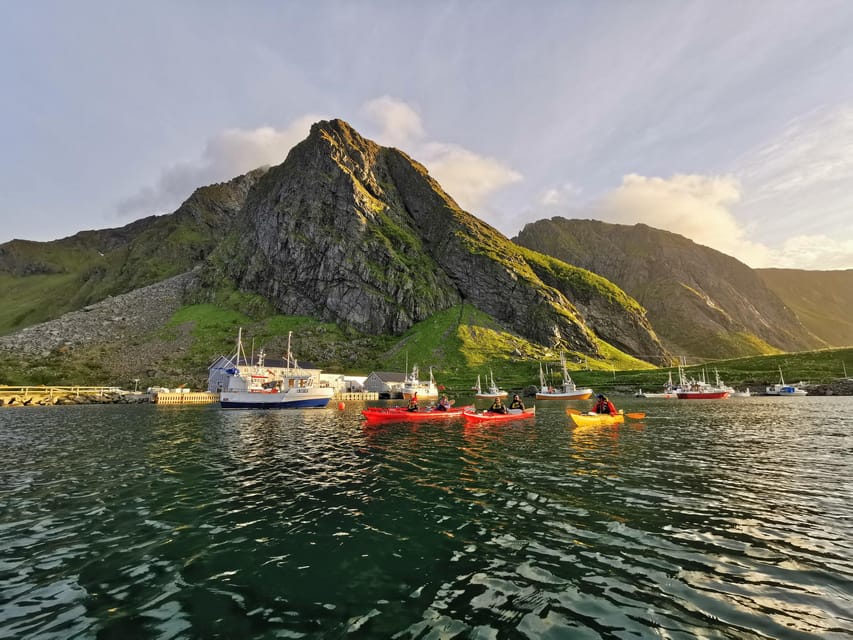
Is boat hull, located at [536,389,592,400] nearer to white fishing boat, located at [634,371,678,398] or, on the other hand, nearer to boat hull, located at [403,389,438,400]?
white fishing boat, located at [634,371,678,398]

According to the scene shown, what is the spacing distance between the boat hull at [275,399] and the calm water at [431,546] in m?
51.8

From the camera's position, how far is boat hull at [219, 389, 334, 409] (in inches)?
3184

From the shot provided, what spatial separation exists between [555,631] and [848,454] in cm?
3247

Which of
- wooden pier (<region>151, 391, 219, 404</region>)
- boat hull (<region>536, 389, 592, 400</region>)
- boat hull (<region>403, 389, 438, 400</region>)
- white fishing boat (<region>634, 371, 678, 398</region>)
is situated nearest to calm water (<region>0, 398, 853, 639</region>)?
wooden pier (<region>151, 391, 219, 404</region>)

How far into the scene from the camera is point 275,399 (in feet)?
268

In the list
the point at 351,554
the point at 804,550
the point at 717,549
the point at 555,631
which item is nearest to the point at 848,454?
the point at 804,550

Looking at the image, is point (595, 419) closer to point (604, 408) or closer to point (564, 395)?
point (604, 408)

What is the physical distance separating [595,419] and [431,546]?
39.4 meters

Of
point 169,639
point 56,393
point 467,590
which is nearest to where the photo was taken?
point 169,639

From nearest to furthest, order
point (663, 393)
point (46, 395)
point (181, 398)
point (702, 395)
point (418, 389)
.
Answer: point (46, 395), point (181, 398), point (702, 395), point (663, 393), point (418, 389)

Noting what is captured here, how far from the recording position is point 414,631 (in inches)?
332

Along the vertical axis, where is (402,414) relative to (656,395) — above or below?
above

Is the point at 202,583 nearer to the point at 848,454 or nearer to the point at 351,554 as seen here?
the point at 351,554

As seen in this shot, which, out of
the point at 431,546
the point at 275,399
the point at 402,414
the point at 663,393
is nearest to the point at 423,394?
the point at 275,399
